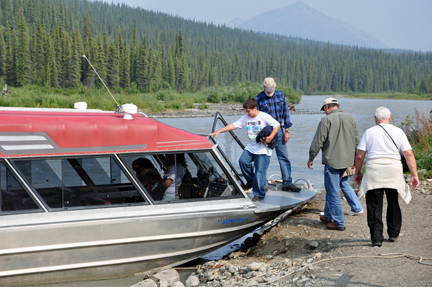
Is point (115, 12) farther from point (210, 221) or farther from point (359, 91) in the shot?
point (210, 221)

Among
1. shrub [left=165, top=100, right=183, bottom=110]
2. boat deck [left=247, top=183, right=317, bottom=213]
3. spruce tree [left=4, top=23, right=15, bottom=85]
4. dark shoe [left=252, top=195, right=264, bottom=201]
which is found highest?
spruce tree [left=4, top=23, right=15, bottom=85]

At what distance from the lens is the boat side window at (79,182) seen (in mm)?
5230

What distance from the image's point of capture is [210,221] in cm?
600

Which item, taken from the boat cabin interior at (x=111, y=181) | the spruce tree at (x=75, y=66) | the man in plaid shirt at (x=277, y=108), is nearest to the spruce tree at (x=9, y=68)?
the spruce tree at (x=75, y=66)

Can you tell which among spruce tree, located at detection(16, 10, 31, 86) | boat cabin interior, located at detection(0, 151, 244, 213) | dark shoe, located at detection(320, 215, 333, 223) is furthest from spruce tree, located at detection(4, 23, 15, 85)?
dark shoe, located at detection(320, 215, 333, 223)

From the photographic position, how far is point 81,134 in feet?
17.8

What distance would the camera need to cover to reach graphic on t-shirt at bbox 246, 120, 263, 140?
21.8 feet

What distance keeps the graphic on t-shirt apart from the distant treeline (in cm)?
7394

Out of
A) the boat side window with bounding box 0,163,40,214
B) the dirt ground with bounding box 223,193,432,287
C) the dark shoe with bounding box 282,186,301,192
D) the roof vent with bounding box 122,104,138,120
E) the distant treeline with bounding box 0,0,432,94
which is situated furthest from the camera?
the distant treeline with bounding box 0,0,432,94

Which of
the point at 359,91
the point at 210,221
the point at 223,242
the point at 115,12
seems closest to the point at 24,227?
the point at 210,221

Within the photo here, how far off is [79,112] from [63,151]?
101 cm

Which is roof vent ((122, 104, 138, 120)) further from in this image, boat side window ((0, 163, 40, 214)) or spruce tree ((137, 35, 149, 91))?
spruce tree ((137, 35, 149, 91))

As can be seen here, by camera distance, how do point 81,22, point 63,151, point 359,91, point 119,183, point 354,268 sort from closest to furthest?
1. point 354,268
2. point 63,151
3. point 119,183
4. point 81,22
5. point 359,91

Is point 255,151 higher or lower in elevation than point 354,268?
higher
